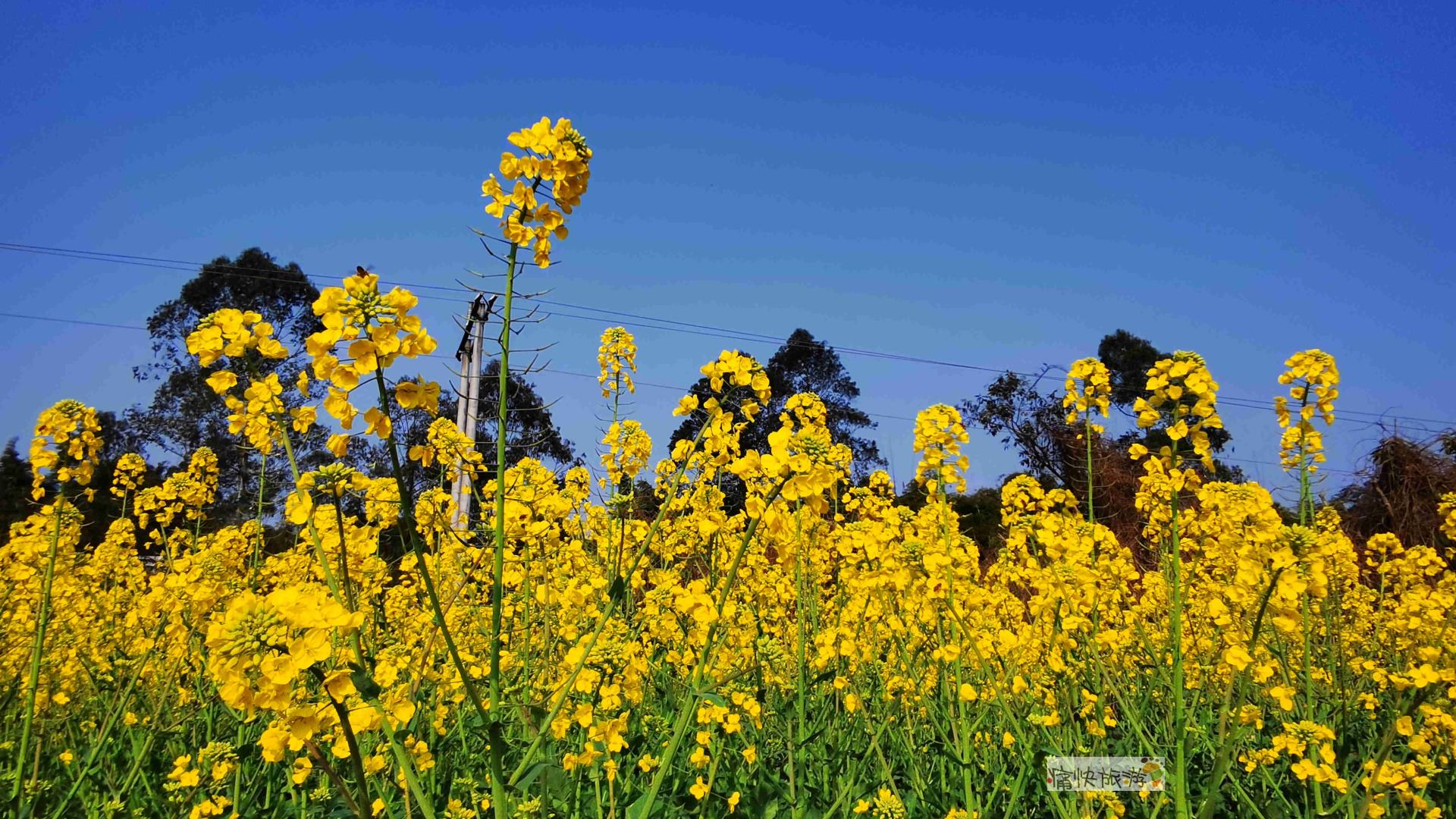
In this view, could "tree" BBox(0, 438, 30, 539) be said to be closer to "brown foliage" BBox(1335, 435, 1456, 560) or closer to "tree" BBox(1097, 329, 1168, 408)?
"brown foliage" BBox(1335, 435, 1456, 560)

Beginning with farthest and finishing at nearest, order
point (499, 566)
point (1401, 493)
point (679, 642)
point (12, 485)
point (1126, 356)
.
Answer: point (1126, 356) < point (12, 485) < point (1401, 493) < point (679, 642) < point (499, 566)

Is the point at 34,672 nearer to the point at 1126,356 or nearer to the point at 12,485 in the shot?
the point at 12,485

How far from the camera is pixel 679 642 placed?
14.2 ft

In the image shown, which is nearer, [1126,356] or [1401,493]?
[1401,493]

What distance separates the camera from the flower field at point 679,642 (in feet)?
5.66

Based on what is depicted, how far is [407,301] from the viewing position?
5.25 feet

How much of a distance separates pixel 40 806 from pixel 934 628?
3.49 m

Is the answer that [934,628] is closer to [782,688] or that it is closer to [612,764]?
[782,688]

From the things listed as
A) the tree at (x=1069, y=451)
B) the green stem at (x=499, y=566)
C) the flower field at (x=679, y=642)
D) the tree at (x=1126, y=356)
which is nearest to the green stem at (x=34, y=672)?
the flower field at (x=679, y=642)

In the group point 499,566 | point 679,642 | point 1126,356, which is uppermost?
point 1126,356

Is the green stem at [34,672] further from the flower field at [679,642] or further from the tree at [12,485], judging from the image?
the tree at [12,485]

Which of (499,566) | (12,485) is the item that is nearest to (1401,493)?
(499,566)

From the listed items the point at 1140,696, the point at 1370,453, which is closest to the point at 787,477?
the point at 1140,696

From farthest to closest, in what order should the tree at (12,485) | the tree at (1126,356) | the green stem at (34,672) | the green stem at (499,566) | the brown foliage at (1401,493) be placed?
1. the tree at (1126,356)
2. the tree at (12,485)
3. the brown foliage at (1401,493)
4. the green stem at (34,672)
5. the green stem at (499,566)
